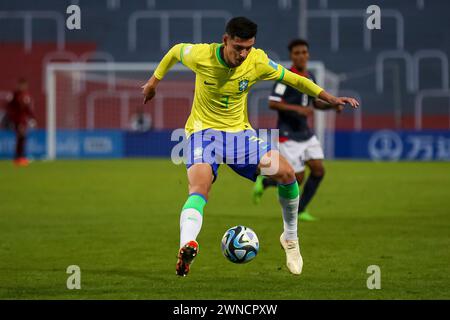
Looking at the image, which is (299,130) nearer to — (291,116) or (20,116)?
(291,116)

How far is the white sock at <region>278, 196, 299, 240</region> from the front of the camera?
330 inches

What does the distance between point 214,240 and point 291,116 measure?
312 centimetres

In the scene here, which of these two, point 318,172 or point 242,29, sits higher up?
point 242,29

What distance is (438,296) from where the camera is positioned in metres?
6.78

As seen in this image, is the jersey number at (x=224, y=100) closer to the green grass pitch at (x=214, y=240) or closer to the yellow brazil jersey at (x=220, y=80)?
the yellow brazil jersey at (x=220, y=80)

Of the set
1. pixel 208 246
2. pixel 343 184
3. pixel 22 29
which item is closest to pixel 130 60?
pixel 22 29

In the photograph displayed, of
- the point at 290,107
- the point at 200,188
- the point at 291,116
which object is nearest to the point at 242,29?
the point at 200,188

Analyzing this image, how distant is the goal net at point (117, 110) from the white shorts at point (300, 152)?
57.5 ft

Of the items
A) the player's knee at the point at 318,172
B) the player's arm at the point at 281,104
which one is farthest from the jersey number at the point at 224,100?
the player's knee at the point at 318,172

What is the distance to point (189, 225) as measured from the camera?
7.11 meters

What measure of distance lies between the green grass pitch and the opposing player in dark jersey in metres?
0.64

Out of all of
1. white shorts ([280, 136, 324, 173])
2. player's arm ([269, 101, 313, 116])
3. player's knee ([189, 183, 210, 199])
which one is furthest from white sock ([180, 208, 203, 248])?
white shorts ([280, 136, 324, 173])

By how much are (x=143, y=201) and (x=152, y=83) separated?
827 centimetres

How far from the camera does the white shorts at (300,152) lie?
42.2ft
